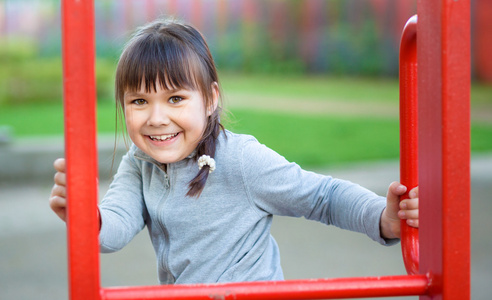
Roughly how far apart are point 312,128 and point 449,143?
818 cm

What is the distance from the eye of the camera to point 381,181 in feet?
18.5

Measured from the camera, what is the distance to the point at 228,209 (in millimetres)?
1495

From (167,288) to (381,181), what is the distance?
15.4ft

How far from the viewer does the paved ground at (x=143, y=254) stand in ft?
12.2

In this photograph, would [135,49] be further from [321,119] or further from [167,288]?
[321,119]

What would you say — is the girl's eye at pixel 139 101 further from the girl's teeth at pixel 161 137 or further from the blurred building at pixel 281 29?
the blurred building at pixel 281 29

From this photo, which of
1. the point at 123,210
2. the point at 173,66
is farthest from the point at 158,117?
the point at 123,210

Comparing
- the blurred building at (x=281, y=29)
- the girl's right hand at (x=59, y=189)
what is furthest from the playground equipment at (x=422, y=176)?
the blurred building at (x=281, y=29)

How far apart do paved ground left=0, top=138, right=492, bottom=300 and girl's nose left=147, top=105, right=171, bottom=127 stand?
7.60ft

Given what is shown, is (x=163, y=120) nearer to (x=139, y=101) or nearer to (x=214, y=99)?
(x=139, y=101)

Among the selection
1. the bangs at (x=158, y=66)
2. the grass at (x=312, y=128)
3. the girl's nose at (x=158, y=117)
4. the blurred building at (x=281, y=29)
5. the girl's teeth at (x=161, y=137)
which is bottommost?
the grass at (x=312, y=128)

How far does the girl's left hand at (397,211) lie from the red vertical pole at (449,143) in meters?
0.16

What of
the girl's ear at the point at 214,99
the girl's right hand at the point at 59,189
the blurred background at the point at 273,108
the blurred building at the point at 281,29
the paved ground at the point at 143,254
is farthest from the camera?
the blurred building at the point at 281,29

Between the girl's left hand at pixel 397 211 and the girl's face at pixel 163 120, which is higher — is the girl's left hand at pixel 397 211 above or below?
below
